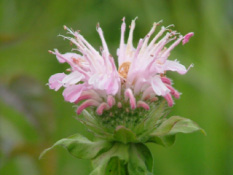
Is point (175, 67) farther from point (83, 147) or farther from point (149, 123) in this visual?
point (83, 147)

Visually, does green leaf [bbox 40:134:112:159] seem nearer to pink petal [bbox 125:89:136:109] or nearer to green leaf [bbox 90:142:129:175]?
green leaf [bbox 90:142:129:175]

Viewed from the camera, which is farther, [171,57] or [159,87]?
[171,57]

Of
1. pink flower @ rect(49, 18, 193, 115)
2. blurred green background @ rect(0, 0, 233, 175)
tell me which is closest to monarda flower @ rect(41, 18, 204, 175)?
pink flower @ rect(49, 18, 193, 115)

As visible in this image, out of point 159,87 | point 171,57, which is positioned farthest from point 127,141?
point 171,57

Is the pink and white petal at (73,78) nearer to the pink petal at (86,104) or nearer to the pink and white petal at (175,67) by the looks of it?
the pink petal at (86,104)

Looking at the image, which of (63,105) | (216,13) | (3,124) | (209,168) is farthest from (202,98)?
(3,124)

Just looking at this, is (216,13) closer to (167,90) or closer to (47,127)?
(47,127)

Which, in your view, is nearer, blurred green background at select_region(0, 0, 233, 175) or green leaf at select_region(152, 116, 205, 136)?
green leaf at select_region(152, 116, 205, 136)

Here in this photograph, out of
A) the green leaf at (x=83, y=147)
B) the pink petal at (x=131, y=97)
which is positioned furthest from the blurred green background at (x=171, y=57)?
the pink petal at (x=131, y=97)
